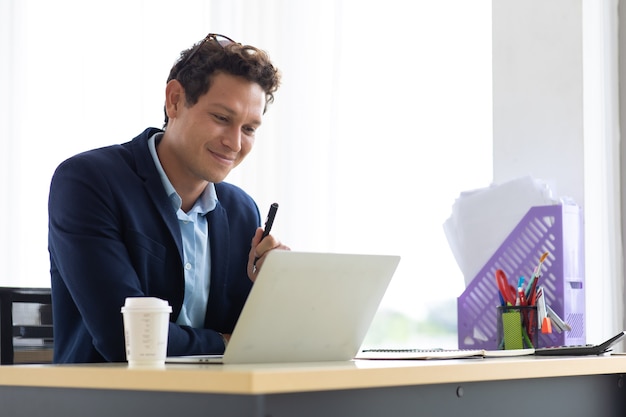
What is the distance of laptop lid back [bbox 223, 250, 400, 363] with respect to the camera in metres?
1.27

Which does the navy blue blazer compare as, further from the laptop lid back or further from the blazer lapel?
the laptop lid back

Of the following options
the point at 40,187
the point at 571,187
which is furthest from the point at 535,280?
the point at 40,187

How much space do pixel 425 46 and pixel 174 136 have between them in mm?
1180

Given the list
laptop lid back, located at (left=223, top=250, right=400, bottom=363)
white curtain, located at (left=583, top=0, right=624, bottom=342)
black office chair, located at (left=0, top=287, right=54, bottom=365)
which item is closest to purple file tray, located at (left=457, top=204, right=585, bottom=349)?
white curtain, located at (left=583, top=0, right=624, bottom=342)

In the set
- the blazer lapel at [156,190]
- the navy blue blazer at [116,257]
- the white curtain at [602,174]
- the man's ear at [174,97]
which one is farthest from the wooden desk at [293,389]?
the white curtain at [602,174]

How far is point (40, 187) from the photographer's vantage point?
260cm

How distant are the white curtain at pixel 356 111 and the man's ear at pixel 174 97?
2.24ft

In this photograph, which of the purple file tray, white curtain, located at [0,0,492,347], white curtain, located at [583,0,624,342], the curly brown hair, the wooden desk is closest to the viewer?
the wooden desk

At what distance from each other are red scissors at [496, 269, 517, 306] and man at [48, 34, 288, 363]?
52 centimetres

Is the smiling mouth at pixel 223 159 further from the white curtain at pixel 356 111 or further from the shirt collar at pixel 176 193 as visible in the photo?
the white curtain at pixel 356 111

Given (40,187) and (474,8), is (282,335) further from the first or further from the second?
(474,8)

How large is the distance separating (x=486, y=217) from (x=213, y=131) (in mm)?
749

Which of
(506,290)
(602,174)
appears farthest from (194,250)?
(602,174)

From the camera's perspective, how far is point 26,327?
1826 millimetres
